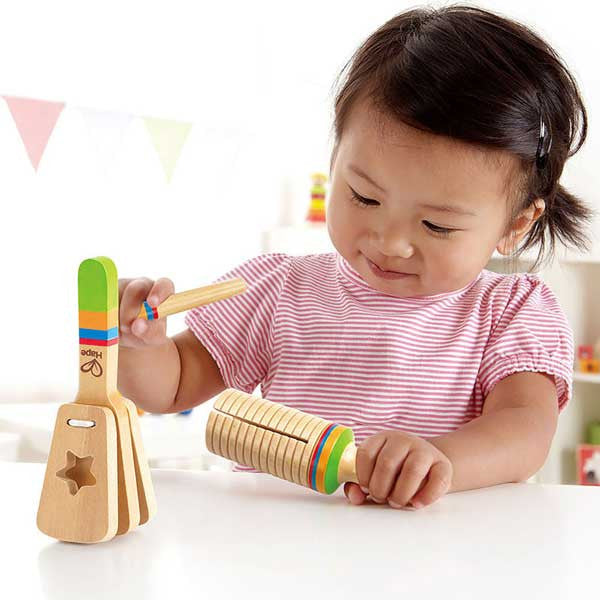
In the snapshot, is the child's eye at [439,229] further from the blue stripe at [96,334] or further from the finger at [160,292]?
the blue stripe at [96,334]

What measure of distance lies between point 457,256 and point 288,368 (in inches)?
9.7

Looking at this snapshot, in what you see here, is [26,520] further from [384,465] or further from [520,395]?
[520,395]

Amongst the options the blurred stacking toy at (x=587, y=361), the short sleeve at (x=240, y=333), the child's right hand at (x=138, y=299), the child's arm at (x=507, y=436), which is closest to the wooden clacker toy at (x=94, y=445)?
the child's right hand at (x=138, y=299)

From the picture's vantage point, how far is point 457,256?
2.64 ft

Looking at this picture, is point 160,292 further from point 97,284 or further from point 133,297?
point 97,284

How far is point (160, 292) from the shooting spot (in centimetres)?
62

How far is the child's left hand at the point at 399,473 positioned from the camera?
584mm

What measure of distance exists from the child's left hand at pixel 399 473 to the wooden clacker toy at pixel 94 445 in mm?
165

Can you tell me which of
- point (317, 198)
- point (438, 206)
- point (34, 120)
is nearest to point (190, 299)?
point (438, 206)

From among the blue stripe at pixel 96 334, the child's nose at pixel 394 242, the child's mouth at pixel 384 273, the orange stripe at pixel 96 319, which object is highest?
the child's nose at pixel 394 242

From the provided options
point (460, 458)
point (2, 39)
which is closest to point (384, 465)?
point (460, 458)

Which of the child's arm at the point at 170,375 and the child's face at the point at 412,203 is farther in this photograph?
the child's arm at the point at 170,375

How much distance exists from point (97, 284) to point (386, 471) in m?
0.23

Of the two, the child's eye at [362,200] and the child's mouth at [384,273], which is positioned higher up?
the child's eye at [362,200]
